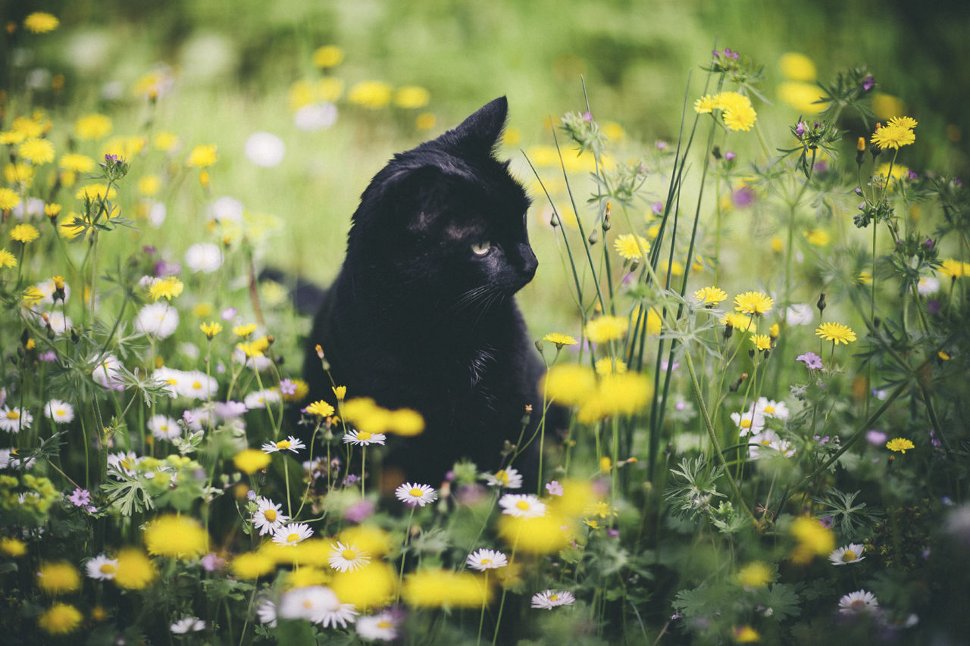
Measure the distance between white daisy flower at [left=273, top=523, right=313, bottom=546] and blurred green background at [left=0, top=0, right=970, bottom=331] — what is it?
8.36 feet

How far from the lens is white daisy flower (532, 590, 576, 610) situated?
1183 millimetres

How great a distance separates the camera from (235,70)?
13.5ft

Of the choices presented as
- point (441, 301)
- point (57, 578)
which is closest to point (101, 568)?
point (57, 578)

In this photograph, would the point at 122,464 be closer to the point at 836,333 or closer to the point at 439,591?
the point at 439,591

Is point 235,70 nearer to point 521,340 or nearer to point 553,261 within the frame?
point 553,261

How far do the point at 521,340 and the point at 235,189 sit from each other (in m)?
1.74

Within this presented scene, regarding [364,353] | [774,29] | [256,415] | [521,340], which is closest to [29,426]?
[256,415]

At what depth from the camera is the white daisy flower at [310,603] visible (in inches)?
38.5

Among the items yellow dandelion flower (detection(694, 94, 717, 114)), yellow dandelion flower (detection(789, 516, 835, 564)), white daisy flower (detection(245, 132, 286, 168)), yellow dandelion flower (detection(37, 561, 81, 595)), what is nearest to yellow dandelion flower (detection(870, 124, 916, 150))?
yellow dandelion flower (detection(694, 94, 717, 114))

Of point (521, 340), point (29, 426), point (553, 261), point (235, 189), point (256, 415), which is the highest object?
point (235, 189)

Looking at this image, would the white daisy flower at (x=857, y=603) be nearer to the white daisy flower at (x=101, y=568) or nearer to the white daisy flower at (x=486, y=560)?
the white daisy flower at (x=486, y=560)

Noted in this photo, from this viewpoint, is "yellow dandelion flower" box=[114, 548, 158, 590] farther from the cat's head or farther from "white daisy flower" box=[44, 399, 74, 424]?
the cat's head

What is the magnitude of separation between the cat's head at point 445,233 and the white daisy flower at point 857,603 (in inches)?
33.7

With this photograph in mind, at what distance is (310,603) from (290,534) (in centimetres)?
19
